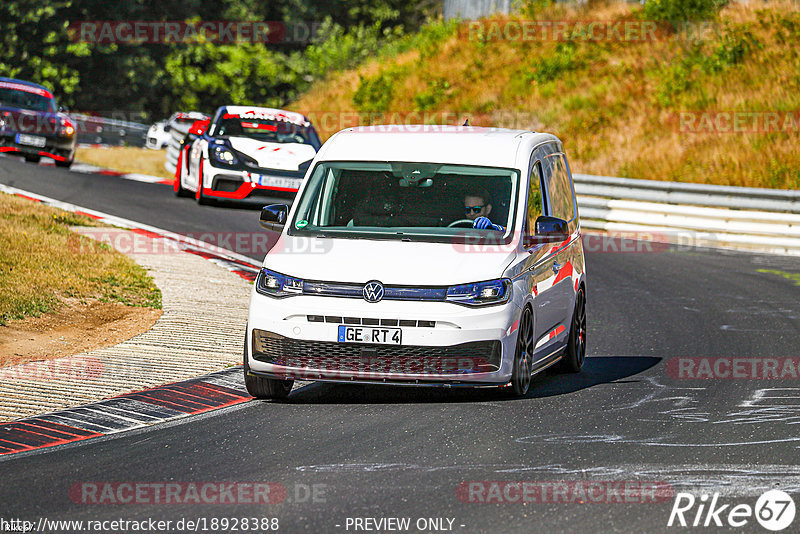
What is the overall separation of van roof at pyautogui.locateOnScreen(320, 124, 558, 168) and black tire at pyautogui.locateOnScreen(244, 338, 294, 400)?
5.95 ft

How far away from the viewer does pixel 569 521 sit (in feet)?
20.3

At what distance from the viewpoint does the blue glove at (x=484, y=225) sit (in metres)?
9.48

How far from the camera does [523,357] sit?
9078 millimetres

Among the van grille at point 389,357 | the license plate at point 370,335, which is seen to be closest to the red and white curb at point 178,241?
the van grille at point 389,357

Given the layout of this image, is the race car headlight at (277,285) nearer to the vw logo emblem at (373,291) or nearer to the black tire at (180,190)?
the vw logo emblem at (373,291)

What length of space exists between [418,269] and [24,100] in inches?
813

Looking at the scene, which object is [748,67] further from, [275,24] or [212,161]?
[275,24]

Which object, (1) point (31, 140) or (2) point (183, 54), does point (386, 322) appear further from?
(2) point (183, 54)

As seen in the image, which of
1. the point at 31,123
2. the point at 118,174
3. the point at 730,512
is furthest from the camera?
the point at 118,174

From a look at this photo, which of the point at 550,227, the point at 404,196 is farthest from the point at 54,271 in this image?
the point at 550,227

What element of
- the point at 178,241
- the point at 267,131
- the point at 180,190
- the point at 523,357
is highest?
→ the point at 267,131

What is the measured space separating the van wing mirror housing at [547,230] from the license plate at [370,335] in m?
1.40

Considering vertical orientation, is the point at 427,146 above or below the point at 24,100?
above

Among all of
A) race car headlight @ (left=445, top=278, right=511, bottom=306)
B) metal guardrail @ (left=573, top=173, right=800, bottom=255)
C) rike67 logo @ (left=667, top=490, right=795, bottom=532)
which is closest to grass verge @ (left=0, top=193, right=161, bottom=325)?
race car headlight @ (left=445, top=278, right=511, bottom=306)
